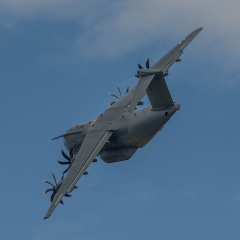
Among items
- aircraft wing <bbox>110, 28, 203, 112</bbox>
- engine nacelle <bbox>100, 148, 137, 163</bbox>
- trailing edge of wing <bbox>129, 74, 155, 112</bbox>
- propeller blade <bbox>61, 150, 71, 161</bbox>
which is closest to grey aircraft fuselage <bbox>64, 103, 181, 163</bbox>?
engine nacelle <bbox>100, 148, 137, 163</bbox>

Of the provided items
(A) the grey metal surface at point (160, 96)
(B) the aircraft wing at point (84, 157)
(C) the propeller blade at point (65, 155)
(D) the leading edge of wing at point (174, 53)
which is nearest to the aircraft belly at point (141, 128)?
(A) the grey metal surface at point (160, 96)

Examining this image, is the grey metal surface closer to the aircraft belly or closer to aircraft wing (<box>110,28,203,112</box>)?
aircraft wing (<box>110,28,203,112</box>)

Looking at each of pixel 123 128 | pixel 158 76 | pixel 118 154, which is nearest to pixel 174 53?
pixel 158 76

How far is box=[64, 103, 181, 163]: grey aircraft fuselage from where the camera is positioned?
270 ft

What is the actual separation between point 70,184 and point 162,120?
804 centimetres

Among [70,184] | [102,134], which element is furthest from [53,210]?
[102,134]

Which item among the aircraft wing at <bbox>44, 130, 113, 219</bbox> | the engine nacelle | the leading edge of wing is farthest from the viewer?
the leading edge of wing

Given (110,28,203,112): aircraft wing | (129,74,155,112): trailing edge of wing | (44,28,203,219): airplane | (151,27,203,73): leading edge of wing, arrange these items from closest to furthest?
(129,74,155,112): trailing edge of wing, (110,28,203,112): aircraft wing, (44,28,203,219): airplane, (151,27,203,73): leading edge of wing

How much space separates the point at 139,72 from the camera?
264ft

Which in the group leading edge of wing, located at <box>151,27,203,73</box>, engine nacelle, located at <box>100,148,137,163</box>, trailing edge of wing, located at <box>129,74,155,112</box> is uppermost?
leading edge of wing, located at <box>151,27,203,73</box>

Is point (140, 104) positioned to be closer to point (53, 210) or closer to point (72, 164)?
point (72, 164)

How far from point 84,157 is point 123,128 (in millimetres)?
3572

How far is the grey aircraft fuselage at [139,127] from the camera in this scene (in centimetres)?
8244

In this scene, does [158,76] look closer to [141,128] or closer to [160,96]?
[160,96]
